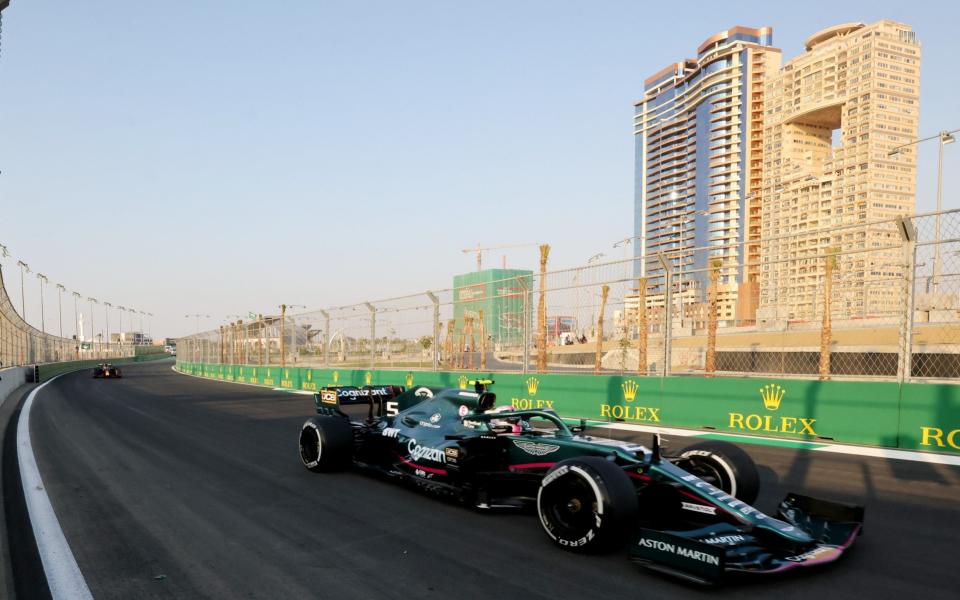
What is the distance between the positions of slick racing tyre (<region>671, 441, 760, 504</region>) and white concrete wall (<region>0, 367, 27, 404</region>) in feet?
72.8

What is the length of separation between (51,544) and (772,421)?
10.0 metres

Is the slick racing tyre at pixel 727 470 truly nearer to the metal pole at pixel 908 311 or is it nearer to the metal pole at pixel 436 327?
the metal pole at pixel 908 311

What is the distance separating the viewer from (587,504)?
4805 millimetres

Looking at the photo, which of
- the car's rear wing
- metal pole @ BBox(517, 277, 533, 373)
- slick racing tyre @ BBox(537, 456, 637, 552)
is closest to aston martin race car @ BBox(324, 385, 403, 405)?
the car's rear wing

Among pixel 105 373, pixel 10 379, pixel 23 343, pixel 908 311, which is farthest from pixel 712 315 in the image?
pixel 23 343

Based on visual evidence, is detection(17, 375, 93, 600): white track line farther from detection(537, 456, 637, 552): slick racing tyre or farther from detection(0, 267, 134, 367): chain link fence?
detection(0, 267, 134, 367): chain link fence

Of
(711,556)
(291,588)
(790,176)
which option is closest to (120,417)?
(291,588)

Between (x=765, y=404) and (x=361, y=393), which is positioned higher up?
(x=361, y=393)

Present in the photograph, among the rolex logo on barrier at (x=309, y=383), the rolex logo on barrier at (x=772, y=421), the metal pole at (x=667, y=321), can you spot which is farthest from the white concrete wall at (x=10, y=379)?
the rolex logo on barrier at (x=772, y=421)

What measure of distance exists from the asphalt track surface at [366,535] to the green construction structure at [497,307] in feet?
21.1

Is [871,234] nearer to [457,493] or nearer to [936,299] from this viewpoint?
[936,299]

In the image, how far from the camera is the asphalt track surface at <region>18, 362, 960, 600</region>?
417 cm

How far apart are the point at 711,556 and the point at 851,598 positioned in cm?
88

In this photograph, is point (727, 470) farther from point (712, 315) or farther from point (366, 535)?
point (712, 315)
